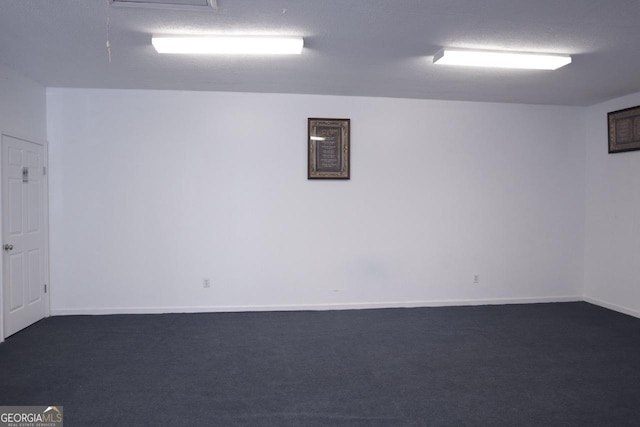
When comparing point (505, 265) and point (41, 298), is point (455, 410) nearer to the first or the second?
point (505, 265)

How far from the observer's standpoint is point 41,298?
4711mm

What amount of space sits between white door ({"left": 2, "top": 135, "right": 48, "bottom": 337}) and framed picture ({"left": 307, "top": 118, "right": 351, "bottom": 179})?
315 centimetres

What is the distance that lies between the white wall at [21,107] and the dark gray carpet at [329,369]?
1.34m

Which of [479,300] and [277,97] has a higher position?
[277,97]

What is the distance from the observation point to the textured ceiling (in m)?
2.84

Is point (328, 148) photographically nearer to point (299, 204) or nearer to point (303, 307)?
point (299, 204)

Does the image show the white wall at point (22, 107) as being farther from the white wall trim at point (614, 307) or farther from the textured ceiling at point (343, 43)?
the white wall trim at point (614, 307)

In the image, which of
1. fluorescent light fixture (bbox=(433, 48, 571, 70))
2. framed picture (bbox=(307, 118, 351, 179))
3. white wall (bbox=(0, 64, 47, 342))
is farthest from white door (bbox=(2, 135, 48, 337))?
fluorescent light fixture (bbox=(433, 48, 571, 70))

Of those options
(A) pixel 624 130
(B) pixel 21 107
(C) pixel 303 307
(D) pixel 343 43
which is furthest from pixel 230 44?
(A) pixel 624 130

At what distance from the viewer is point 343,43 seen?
3.44 m

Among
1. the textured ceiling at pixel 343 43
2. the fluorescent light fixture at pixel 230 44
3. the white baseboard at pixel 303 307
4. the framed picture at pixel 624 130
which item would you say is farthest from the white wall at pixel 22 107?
the framed picture at pixel 624 130

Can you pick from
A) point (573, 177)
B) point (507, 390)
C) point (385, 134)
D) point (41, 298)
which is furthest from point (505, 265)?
point (41, 298)

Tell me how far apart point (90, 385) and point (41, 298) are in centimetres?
226

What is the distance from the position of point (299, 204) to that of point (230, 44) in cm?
230
